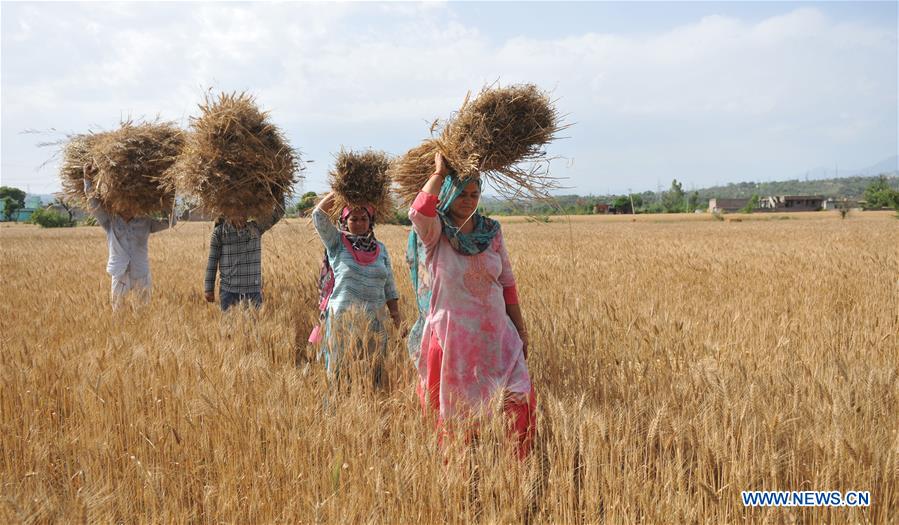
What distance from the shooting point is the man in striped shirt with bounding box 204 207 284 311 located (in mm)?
5270

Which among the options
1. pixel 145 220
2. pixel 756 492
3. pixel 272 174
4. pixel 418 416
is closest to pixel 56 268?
pixel 145 220

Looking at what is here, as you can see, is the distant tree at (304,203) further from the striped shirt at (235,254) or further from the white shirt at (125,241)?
the white shirt at (125,241)

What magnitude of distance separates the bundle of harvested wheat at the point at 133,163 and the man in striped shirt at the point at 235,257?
64 centimetres

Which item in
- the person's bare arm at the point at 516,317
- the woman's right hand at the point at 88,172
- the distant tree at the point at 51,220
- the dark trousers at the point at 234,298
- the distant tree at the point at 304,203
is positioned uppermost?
the distant tree at the point at 51,220

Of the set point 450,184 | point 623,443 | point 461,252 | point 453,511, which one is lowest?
point 453,511

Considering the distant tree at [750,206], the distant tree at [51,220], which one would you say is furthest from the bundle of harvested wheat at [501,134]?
the distant tree at [750,206]

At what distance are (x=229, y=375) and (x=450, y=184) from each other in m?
1.59

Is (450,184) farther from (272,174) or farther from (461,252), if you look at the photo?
(272,174)

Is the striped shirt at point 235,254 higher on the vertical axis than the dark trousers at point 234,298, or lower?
higher

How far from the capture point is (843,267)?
25.5 feet

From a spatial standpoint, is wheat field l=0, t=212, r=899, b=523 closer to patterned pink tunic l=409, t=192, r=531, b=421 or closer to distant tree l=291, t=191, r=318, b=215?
patterned pink tunic l=409, t=192, r=531, b=421

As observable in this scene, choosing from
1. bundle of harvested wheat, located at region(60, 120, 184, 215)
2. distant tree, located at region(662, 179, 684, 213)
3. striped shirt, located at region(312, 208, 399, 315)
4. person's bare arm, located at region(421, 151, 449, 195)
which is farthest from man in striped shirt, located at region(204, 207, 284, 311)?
distant tree, located at region(662, 179, 684, 213)

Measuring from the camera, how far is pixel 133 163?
17.6ft

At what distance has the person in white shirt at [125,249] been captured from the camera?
5.75 meters
